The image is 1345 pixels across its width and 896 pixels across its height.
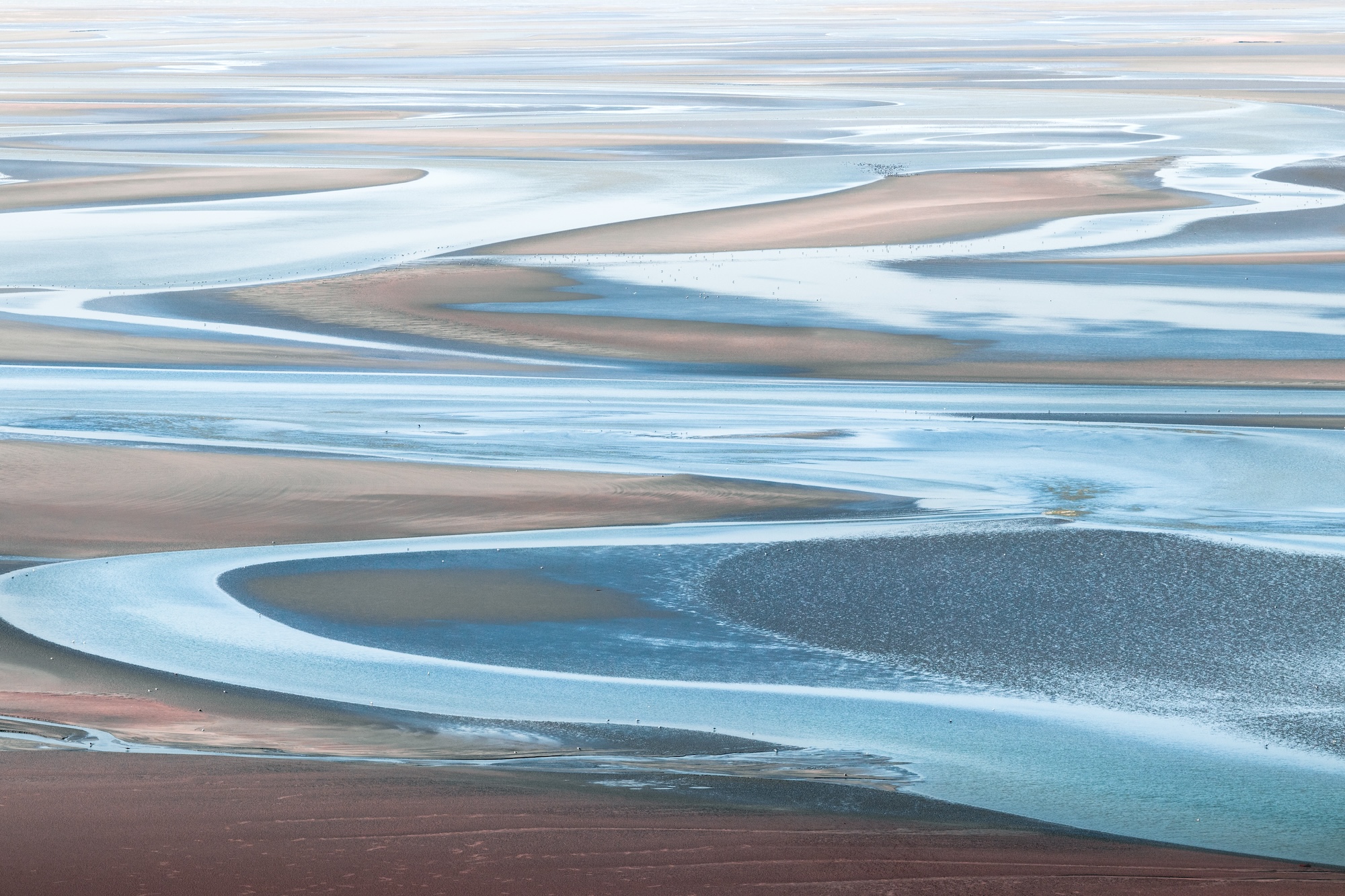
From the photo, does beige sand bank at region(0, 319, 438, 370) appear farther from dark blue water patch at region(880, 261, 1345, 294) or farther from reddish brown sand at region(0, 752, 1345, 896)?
reddish brown sand at region(0, 752, 1345, 896)

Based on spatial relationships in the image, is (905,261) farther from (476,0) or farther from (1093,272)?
(476,0)

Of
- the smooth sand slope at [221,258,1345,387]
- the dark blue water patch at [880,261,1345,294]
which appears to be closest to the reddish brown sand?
the smooth sand slope at [221,258,1345,387]

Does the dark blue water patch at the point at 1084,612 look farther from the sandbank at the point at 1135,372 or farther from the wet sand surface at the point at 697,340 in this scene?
the wet sand surface at the point at 697,340

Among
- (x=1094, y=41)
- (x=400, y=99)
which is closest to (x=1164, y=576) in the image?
(x=400, y=99)

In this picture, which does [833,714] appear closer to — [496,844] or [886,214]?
[496,844]

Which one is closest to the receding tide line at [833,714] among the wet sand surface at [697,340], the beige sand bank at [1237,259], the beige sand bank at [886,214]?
the wet sand surface at [697,340]
